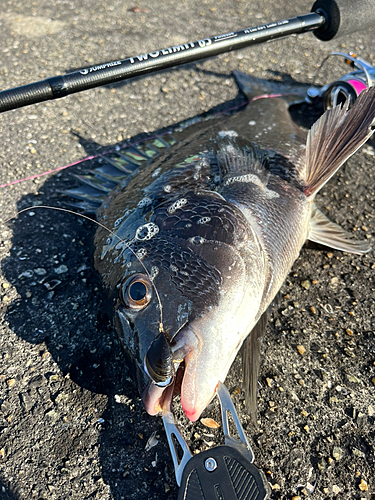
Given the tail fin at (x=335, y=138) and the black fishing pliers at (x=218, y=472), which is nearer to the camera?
the black fishing pliers at (x=218, y=472)

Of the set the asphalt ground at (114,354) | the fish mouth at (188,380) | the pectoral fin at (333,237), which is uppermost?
the fish mouth at (188,380)

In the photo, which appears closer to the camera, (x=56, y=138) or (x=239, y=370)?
(x=239, y=370)

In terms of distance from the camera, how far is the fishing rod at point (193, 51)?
2.34m

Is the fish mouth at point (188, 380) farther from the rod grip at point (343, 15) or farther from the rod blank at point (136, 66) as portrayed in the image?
the rod grip at point (343, 15)

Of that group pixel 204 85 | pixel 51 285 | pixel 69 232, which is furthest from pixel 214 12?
pixel 51 285

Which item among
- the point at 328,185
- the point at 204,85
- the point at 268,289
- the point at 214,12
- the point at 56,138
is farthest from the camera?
the point at 214,12

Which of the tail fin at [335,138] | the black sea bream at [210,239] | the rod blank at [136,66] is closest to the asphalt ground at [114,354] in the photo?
the black sea bream at [210,239]

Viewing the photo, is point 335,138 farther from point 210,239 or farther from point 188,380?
point 188,380

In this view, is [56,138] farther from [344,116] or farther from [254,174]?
[344,116]

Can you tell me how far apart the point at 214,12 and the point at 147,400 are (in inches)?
207

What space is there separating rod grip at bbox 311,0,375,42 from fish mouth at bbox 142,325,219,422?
2931 mm

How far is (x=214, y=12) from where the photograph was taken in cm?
537

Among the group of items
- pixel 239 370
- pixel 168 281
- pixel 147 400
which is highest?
pixel 168 281

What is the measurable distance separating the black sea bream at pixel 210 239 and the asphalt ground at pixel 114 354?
0.27 metres
